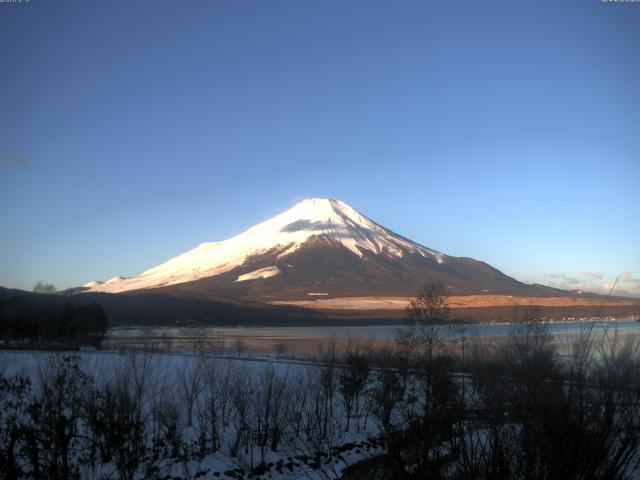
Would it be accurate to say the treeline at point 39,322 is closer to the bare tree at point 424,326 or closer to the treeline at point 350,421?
the treeline at point 350,421

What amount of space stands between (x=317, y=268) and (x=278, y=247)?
85.0ft

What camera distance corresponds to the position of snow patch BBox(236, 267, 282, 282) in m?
145

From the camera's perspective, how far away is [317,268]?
15325cm

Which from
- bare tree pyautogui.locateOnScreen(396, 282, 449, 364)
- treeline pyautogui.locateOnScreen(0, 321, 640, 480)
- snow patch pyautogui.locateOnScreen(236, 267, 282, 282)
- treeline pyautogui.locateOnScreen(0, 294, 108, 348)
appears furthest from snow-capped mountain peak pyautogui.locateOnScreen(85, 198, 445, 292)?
treeline pyautogui.locateOnScreen(0, 321, 640, 480)

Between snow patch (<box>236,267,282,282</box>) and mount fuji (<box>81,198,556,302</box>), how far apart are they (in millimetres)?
269

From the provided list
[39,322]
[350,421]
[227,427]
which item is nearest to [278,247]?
[39,322]

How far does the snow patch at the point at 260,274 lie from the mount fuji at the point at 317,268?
10.6 inches

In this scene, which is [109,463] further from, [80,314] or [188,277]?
[188,277]

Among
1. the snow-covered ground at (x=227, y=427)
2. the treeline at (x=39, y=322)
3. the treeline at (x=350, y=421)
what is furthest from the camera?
the treeline at (x=39, y=322)

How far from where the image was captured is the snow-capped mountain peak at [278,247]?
164125 millimetres

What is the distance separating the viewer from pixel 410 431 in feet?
15.2

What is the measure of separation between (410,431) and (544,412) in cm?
109

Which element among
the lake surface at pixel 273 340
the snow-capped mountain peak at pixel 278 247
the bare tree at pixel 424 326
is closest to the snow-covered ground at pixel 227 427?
the lake surface at pixel 273 340

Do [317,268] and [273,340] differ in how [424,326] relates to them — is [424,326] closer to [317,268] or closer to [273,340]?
[273,340]
